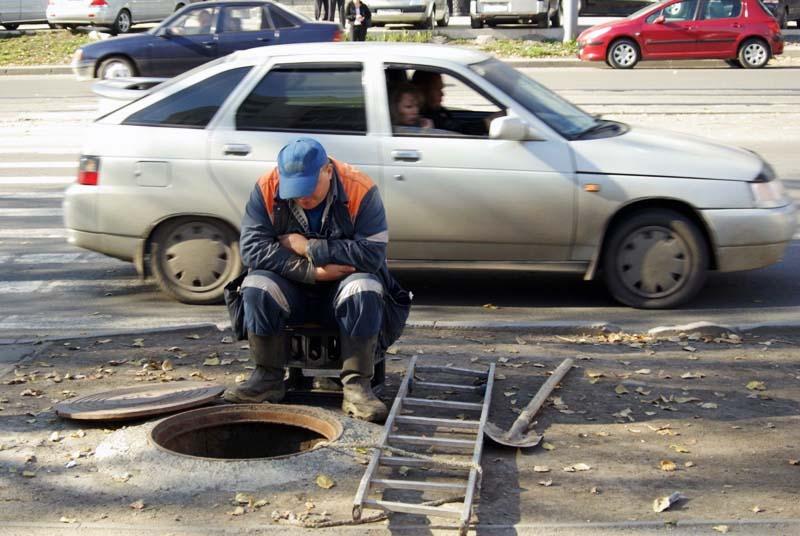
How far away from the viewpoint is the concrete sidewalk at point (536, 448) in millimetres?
4547

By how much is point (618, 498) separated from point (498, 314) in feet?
10.8

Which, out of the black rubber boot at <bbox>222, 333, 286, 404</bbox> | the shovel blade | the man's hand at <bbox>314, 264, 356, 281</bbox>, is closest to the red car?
the man's hand at <bbox>314, 264, 356, 281</bbox>

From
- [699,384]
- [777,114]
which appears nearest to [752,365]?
[699,384]

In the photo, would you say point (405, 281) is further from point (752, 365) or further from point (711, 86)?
point (711, 86)

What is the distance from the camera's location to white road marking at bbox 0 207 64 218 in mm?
11207

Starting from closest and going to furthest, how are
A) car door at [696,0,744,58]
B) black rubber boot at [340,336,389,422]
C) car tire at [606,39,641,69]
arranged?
1. black rubber boot at [340,336,389,422]
2. car door at [696,0,744,58]
3. car tire at [606,39,641,69]

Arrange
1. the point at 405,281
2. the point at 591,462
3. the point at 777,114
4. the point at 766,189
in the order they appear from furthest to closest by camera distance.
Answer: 1. the point at 777,114
2. the point at 405,281
3. the point at 766,189
4. the point at 591,462

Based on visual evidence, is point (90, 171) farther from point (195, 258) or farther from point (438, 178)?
point (438, 178)

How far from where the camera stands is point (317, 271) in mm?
5590

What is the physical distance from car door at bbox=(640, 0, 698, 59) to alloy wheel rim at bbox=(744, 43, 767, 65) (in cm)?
107

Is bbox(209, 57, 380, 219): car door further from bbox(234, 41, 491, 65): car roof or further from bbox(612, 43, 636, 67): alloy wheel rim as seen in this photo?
bbox(612, 43, 636, 67): alloy wheel rim

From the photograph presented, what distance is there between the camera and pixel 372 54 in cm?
796

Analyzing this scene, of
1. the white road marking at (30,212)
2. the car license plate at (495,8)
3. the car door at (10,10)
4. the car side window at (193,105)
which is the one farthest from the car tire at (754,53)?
the car door at (10,10)

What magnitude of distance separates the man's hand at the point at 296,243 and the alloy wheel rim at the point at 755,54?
19882 millimetres
